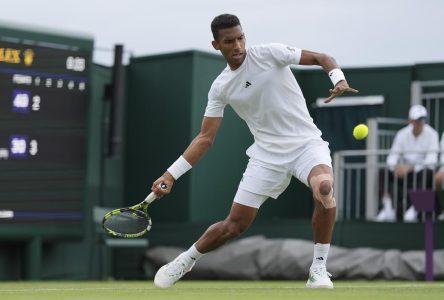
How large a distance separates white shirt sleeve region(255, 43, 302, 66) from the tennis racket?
51.1 inches

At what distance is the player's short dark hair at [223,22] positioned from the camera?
28.7 feet

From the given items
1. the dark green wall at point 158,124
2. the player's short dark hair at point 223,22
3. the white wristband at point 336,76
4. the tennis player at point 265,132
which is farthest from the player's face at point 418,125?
the white wristband at point 336,76

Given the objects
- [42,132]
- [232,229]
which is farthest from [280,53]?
[42,132]

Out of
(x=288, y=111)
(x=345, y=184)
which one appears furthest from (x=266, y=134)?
(x=345, y=184)

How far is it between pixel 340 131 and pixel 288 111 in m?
9.07

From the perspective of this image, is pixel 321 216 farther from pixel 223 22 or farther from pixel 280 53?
pixel 223 22

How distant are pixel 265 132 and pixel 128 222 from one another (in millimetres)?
1153

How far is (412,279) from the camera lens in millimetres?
14117

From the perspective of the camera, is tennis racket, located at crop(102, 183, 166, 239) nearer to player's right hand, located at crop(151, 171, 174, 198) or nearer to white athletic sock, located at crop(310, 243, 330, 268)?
player's right hand, located at crop(151, 171, 174, 198)

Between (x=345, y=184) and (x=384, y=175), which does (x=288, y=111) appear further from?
(x=345, y=184)

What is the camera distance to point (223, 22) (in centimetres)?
879

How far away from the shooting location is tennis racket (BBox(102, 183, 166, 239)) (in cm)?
891

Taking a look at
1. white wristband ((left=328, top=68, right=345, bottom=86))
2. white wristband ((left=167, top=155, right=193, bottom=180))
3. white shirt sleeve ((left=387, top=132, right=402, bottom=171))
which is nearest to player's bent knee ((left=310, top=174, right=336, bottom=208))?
white wristband ((left=328, top=68, right=345, bottom=86))

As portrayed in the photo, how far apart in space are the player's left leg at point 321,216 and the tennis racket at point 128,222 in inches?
46.1
